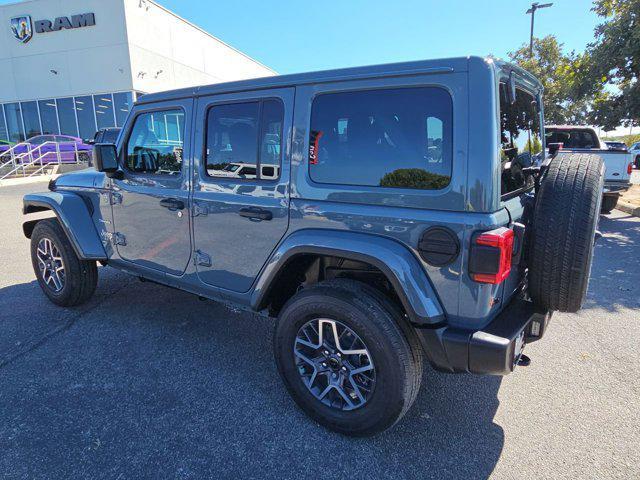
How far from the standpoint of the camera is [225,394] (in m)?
2.77

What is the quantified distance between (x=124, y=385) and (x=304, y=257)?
158 centimetres

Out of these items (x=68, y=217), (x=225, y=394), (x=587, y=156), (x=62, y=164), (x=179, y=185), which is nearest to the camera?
(x=587, y=156)

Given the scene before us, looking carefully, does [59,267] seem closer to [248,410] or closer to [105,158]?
[105,158]

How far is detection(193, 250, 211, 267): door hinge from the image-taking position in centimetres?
295

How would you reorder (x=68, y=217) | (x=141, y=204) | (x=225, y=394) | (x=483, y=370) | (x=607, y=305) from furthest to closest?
(x=607, y=305) < (x=68, y=217) < (x=141, y=204) < (x=225, y=394) < (x=483, y=370)

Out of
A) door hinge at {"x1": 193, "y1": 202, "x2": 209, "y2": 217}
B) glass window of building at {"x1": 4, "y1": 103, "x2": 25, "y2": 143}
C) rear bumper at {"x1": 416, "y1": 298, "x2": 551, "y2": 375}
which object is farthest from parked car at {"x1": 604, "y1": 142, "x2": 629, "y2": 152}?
glass window of building at {"x1": 4, "y1": 103, "x2": 25, "y2": 143}

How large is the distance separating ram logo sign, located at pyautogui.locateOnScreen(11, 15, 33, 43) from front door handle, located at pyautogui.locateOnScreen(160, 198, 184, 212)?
24266mm

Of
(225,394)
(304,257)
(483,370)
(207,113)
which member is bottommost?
(225,394)

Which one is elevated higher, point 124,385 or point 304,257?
point 304,257

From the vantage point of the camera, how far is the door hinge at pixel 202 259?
2.95 meters

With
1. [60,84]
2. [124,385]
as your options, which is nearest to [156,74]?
[60,84]

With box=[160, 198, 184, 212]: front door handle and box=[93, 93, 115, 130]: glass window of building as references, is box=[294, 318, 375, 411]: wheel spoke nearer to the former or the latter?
box=[160, 198, 184, 212]: front door handle

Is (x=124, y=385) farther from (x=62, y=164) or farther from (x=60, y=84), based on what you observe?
(x=60, y=84)

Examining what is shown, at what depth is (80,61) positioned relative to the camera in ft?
66.2
